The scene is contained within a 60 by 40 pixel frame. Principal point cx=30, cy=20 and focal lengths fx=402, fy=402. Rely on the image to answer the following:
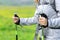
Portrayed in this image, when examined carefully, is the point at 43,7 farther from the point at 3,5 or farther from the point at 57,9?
the point at 3,5

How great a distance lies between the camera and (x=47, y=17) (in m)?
4.80

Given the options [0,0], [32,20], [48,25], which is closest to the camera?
[48,25]

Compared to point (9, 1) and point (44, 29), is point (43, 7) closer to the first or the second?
point (44, 29)

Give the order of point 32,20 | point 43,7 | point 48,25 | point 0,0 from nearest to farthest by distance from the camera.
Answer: point 48,25 < point 43,7 < point 32,20 < point 0,0

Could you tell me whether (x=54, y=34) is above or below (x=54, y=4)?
below

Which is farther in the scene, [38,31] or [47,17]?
[38,31]

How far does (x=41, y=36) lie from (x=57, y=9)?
0.52m

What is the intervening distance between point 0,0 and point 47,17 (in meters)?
41.6

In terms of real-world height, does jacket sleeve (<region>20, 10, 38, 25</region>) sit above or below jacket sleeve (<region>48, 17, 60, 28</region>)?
below

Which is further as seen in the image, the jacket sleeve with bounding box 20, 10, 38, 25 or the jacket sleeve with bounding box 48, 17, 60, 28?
the jacket sleeve with bounding box 20, 10, 38, 25

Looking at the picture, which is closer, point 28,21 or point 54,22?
point 54,22

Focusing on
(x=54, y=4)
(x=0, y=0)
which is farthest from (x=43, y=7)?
(x=0, y=0)

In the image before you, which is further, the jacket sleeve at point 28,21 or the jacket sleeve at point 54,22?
the jacket sleeve at point 28,21

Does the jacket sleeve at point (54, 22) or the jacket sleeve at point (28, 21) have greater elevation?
the jacket sleeve at point (54, 22)
